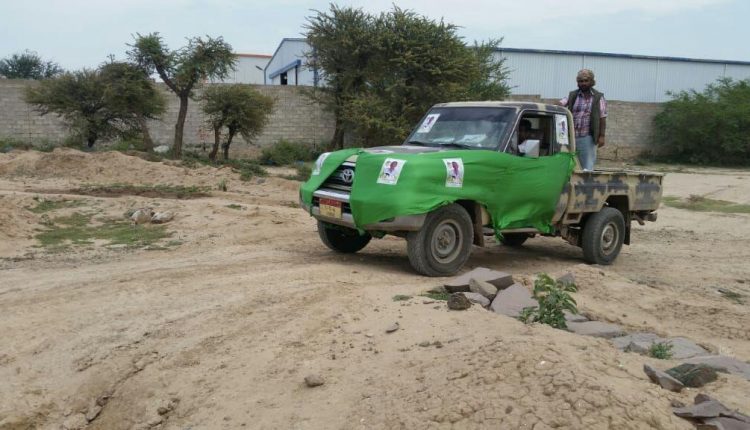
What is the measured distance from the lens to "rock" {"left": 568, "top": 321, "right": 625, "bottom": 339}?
5.40 metres

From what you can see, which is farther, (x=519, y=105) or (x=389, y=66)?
(x=389, y=66)

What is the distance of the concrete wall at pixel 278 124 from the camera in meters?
22.5

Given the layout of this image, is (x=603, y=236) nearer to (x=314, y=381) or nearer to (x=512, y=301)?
(x=512, y=301)

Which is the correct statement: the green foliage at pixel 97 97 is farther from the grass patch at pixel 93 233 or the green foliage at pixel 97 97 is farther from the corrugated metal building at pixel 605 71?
the corrugated metal building at pixel 605 71

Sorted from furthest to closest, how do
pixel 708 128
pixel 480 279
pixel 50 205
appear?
pixel 708 128 → pixel 50 205 → pixel 480 279

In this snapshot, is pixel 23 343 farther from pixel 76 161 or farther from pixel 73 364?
pixel 76 161

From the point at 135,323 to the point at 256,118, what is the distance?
1559 centimetres

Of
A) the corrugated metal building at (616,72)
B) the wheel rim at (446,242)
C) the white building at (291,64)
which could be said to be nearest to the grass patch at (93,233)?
the wheel rim at (446,242)

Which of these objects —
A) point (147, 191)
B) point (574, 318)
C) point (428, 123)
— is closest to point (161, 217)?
point (147, 191)

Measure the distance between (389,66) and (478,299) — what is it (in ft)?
54.9

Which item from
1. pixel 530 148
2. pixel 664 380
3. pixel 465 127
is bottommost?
pixel 664 380

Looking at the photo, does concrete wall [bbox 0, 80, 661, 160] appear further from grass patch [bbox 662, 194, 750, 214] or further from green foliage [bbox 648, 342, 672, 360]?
green foliage [bbox 648, 342, 672, 360]

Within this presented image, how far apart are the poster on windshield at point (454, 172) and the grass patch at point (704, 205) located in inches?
420

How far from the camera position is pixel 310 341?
5086mm
